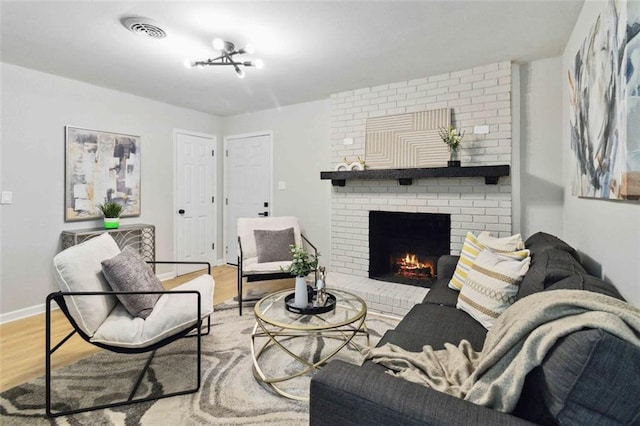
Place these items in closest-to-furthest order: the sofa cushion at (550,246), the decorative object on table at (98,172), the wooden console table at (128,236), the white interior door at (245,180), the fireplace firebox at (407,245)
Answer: the sofa cushion at (550,246) → the wooden console table at (128,236) → the decorative object on table at (98,172) → the fireplace firebox at (407,245) → the white interior door at (245,180)

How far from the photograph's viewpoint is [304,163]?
447cm

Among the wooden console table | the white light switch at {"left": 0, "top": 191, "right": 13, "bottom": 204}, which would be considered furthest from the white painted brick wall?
the white light switch at {"left": 0, "top": 191, "right": 13, "bottom": 204}

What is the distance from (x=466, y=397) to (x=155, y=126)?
453 cm

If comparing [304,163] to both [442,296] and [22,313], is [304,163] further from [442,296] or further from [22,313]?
[22,313]

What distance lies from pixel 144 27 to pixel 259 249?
2293mm

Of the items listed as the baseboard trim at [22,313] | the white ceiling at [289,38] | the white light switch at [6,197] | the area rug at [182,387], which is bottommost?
the area rug at [182,387]

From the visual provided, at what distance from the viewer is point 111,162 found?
3.83m

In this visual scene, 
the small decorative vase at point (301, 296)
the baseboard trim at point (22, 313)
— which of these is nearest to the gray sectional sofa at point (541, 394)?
the small decorative vase at point (301, 296)

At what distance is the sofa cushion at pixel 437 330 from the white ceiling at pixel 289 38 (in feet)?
6.33

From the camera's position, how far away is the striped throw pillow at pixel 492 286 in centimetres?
180

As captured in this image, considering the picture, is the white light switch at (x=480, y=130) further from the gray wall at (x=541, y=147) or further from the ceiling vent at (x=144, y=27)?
the ceiling vent at (x=144, y=27)

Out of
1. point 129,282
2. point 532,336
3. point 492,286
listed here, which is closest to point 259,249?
point 129,282

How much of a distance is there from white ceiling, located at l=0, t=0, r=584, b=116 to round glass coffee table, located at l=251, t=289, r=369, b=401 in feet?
6.39

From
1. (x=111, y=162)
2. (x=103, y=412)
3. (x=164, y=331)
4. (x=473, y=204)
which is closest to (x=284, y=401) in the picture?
(x=164, y=331)
